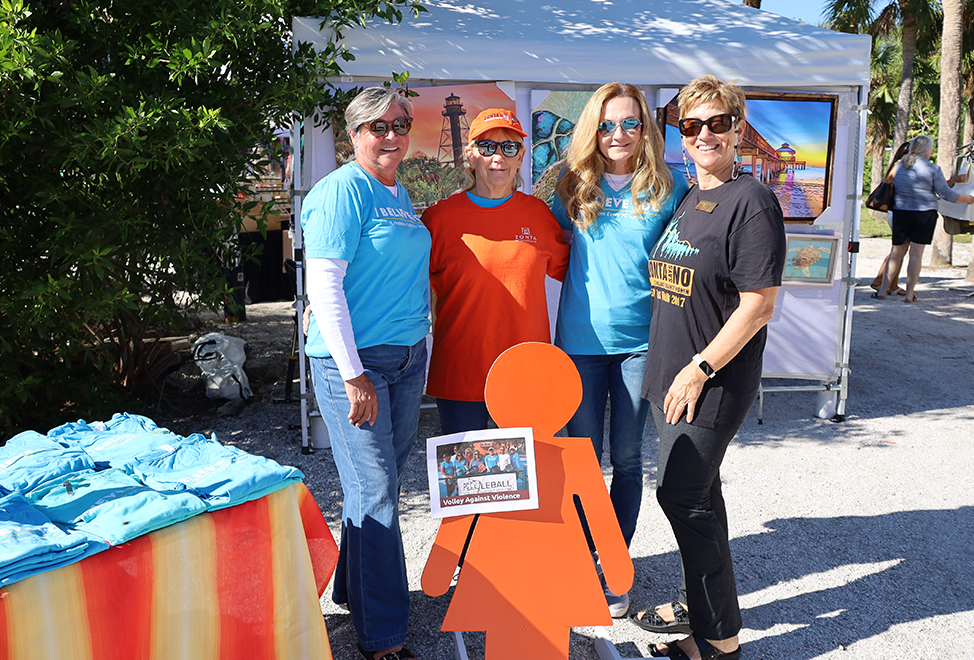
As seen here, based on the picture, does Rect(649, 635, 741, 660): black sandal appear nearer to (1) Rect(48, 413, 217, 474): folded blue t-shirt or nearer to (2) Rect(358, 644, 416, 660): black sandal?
(2) Rect(358, 644, 416, 660): black sandal

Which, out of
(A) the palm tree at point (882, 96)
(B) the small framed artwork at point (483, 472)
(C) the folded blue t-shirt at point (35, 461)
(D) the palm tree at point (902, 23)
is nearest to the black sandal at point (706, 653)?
(B) the small framed artwork at point (483, 472)

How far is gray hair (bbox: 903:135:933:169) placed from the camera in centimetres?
888

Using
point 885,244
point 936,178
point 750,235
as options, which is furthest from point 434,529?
point 885,244

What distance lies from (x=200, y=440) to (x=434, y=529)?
1.74m

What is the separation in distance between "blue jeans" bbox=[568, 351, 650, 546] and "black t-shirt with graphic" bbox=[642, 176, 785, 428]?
20 cm

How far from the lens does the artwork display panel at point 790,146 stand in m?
4.86

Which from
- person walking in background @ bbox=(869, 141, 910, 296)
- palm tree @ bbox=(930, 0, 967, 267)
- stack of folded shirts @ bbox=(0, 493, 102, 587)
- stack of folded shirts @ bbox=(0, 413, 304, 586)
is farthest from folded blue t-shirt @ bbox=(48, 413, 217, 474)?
palm tree @ bbox=(930, 0, 967, 267)

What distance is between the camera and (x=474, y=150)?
247 cm

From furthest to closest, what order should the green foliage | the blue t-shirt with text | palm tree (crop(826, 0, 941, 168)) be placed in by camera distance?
palm tree (crop(826, 0, 941, 168)) < the green foliage < the blue t-shirt with text

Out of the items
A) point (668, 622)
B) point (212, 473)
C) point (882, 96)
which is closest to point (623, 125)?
point (212, 473)

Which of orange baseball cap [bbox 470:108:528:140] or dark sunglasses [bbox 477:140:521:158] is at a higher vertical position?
orange baseball cap [bbox 470:108:528:140]

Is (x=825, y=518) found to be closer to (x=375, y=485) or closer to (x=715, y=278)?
(x=715, y=278)

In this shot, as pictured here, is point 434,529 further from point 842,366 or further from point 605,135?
point 842,366

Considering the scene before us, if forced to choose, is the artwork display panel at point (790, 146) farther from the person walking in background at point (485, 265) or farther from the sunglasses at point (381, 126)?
the sunglasses at point (381, 126)
